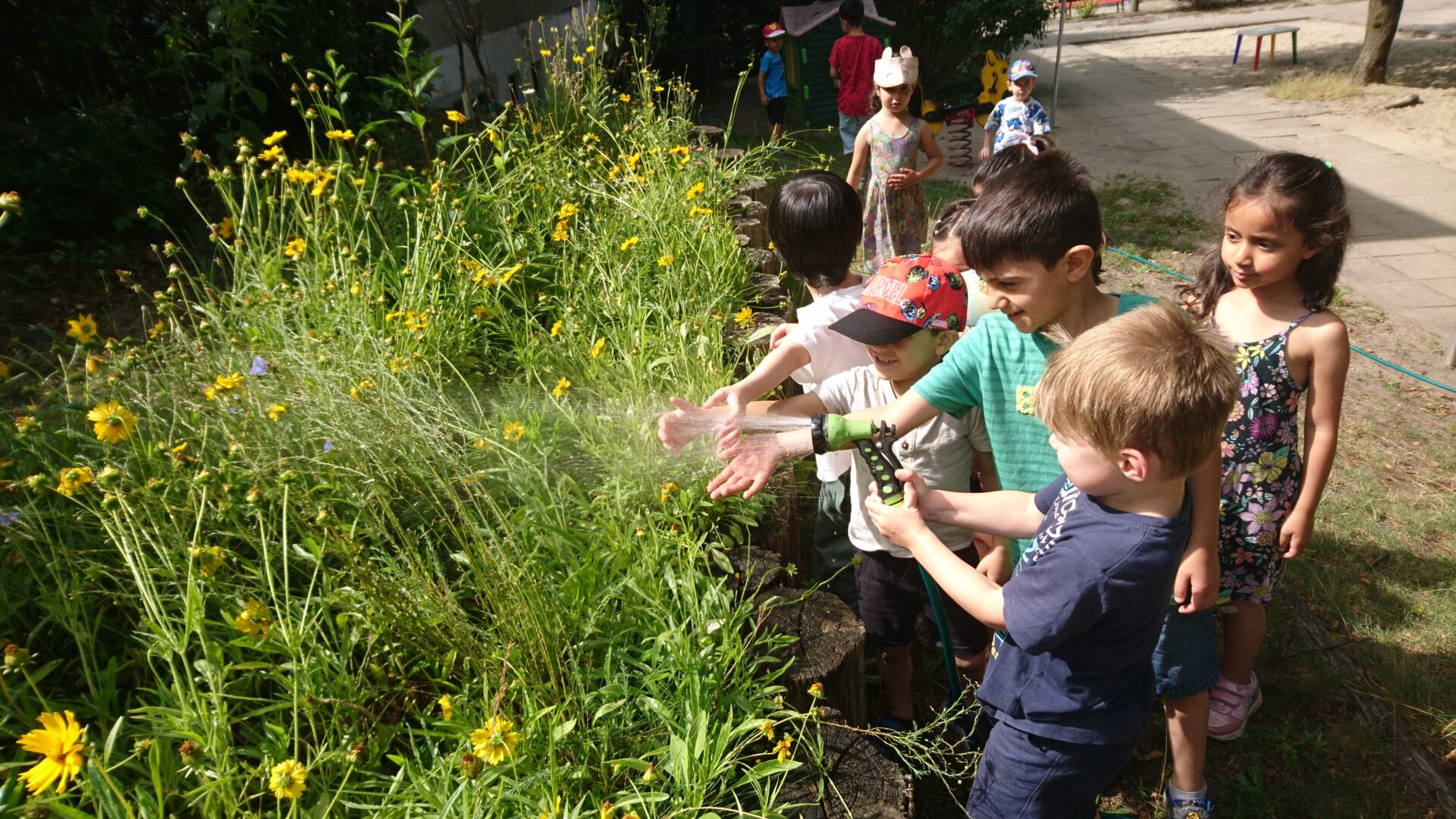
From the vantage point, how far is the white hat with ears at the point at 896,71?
4.96 meters

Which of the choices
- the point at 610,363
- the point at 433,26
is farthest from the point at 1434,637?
the point at 433,26

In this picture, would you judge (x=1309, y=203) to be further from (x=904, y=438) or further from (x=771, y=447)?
(x=771, y=447)

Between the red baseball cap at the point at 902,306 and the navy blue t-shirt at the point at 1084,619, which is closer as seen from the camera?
the navy blue t-shirt at the point at 1084,619

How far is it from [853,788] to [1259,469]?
147cm

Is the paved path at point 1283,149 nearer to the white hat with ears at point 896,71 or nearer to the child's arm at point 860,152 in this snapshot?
the white hat with ears at point 896,71

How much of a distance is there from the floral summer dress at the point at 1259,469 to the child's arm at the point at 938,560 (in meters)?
0.99

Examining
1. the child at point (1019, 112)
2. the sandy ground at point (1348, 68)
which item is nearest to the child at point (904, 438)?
the child at point (1019, 112)

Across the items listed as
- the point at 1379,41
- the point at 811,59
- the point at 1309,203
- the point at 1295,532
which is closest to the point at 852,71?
the point at 811,59

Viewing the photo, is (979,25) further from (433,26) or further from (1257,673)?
(1257,673)

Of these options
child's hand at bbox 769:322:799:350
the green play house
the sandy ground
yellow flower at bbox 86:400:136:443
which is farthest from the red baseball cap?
the green play house

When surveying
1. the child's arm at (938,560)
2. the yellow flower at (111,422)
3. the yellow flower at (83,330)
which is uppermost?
the yellow flower at (83,330)

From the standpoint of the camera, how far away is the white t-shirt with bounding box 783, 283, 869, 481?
2.64 metres

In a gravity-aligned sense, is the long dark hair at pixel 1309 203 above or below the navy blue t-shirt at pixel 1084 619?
above

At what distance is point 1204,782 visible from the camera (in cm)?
244
